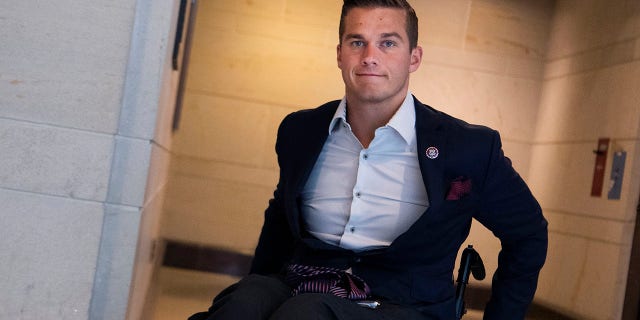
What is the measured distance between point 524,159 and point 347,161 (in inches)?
226

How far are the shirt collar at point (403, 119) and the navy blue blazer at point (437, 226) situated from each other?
0.03 metres

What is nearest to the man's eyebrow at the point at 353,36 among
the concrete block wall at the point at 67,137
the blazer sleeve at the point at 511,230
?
the blazer sleeve at the point at 511,230

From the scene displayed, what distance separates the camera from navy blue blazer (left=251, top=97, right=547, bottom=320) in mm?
2459

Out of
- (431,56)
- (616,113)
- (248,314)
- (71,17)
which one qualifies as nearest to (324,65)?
(431,56)

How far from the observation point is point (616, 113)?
20.3 ft

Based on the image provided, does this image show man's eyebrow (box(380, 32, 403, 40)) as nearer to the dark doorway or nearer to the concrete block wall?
the concrete block wall

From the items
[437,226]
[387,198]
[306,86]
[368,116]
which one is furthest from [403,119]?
[306,86]

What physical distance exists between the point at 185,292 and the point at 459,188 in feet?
14.1

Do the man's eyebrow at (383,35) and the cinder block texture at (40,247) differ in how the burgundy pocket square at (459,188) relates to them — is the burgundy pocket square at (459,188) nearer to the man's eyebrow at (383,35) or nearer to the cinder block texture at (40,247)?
the man's eyebrow at (383,35)

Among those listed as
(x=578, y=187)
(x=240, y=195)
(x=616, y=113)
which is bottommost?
(x=240, y=195)

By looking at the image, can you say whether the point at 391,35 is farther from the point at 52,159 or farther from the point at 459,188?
the point at 52,159

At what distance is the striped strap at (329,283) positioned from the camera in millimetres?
2322

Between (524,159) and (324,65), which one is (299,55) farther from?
(524,159)

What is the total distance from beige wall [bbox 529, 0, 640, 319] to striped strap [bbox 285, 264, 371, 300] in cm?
380
